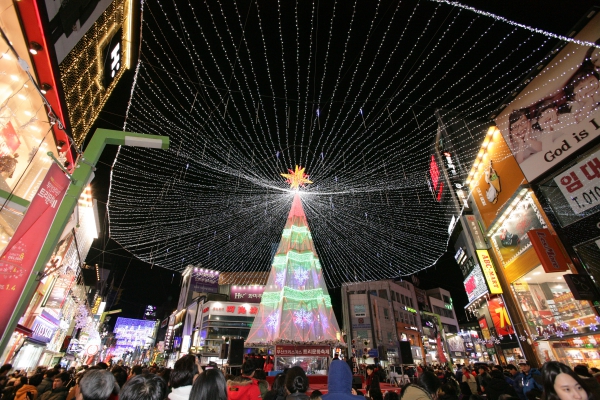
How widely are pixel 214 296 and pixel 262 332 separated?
34.6 meters

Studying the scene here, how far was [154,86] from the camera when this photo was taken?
838 cm

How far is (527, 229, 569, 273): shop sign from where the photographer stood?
11.2m

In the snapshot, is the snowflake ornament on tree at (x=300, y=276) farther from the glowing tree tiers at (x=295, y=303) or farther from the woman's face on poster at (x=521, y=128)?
the woman's face on poster at (x=521, y=128)

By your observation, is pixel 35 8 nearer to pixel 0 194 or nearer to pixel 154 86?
pixel 154 86

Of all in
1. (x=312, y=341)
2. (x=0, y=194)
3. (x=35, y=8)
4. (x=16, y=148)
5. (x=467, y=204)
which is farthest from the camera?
(x=467, y=204)

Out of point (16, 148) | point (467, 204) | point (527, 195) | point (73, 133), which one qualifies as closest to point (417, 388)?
point (16, 148)

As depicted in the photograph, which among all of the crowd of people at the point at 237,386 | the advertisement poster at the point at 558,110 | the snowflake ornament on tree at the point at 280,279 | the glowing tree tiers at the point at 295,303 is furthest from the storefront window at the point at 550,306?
the snowflake ornament on tree at the point at 280,279

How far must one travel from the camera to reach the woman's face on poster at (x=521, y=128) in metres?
13.2

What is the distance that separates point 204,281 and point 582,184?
53.3 metres

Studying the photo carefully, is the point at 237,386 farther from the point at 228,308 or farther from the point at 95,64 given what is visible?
the point at 228,308

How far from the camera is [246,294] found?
44.2 meters

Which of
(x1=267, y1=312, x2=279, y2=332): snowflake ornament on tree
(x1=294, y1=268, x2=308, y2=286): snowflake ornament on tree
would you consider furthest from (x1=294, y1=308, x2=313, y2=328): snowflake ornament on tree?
(x1=294, y1=268, x2=308, y2=286): snowflake ornament on tree

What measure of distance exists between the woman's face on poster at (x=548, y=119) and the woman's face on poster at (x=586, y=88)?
1005mm

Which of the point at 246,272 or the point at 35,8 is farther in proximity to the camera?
the point at 246,272
